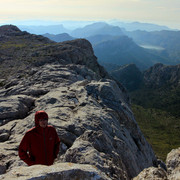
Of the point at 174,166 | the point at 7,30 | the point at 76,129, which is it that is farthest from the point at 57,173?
the point at 7,30

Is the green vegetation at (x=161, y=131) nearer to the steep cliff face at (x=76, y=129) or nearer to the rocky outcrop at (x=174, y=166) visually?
the steep cliff face at (x=76, y=129)

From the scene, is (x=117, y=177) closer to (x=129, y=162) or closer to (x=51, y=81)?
(x=129, y=162)

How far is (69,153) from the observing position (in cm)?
1217

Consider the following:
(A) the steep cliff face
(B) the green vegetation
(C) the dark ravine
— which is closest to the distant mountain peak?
(C) the dark ravine

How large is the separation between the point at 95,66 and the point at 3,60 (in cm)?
4035

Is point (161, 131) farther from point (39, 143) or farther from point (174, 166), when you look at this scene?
point (39, 143)

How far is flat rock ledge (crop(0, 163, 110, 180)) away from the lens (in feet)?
25.0

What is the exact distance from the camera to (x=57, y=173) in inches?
306

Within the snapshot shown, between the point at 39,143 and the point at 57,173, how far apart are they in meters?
3.45

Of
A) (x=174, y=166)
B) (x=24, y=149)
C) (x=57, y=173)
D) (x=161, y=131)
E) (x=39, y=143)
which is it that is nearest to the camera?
(x=57, y=173)

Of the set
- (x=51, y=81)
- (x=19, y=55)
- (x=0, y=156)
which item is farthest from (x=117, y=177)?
(x=19, y=55)

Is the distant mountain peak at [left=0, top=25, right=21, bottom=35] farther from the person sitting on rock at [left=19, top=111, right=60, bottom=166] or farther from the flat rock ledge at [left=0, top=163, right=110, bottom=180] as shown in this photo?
the flat rock ledge at [left=0, top=163, right=110, bottom=180]

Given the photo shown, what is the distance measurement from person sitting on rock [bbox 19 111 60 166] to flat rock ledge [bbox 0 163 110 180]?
7.76 ft

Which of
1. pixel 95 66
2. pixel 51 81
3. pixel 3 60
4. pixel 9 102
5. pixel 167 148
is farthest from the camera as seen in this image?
pixel 167 148
